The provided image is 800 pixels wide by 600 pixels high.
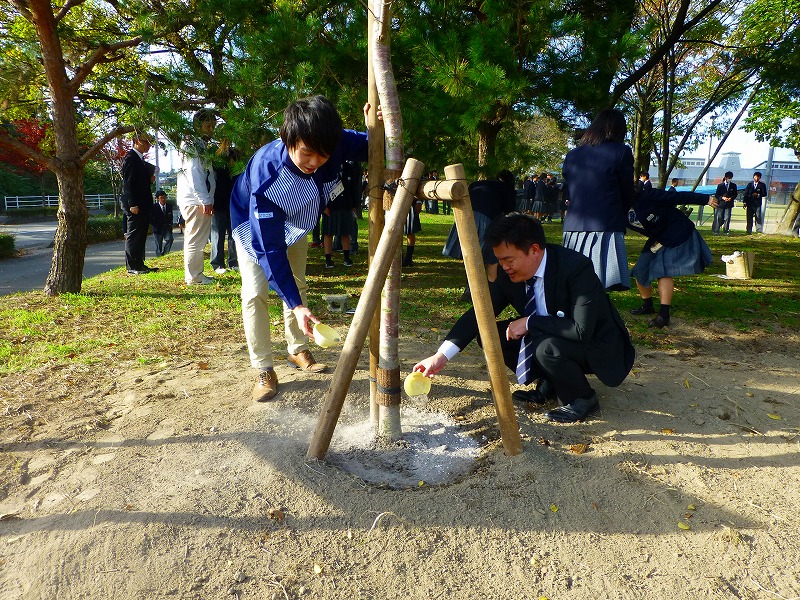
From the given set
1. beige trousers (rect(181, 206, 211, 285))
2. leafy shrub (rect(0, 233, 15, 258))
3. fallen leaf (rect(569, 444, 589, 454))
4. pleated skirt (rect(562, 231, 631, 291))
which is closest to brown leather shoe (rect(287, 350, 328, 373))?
fallen leaf (rect(569, 444, 589, 454))

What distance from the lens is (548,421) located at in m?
3.18

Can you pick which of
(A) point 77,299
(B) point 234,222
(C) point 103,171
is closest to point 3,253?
(A) point 77,299

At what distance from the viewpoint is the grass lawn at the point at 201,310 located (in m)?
4.50

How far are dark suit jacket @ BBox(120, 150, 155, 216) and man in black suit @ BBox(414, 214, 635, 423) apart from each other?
240 inches

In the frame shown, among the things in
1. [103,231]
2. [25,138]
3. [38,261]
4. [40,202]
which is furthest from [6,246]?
[40,202]

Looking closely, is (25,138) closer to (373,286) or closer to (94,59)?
(94,59)

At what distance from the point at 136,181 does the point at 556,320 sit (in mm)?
6570

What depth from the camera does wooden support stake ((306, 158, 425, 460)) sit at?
96.3 inches

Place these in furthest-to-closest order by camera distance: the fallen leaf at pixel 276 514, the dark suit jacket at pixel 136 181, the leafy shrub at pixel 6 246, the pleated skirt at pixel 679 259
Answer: the leafy shrub at pixel 6 246, the dark suit jacket at pixel 136 181, the pleated skirt at pixel 679 259, the fallen leaf at pixel 276 514

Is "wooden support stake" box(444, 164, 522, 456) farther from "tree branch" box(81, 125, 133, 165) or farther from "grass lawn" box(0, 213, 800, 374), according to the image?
"tree branch" box(81, 125, 133, 165)

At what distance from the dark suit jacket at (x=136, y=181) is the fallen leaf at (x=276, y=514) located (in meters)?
6.42

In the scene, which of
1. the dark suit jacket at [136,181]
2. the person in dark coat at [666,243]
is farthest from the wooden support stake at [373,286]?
the dark suit jacket at [136,181]

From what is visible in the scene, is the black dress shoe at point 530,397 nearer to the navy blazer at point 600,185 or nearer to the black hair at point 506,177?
the navy blazer at point 600,185

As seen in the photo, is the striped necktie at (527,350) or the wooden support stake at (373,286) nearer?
the wooden support stake at (373,286)
